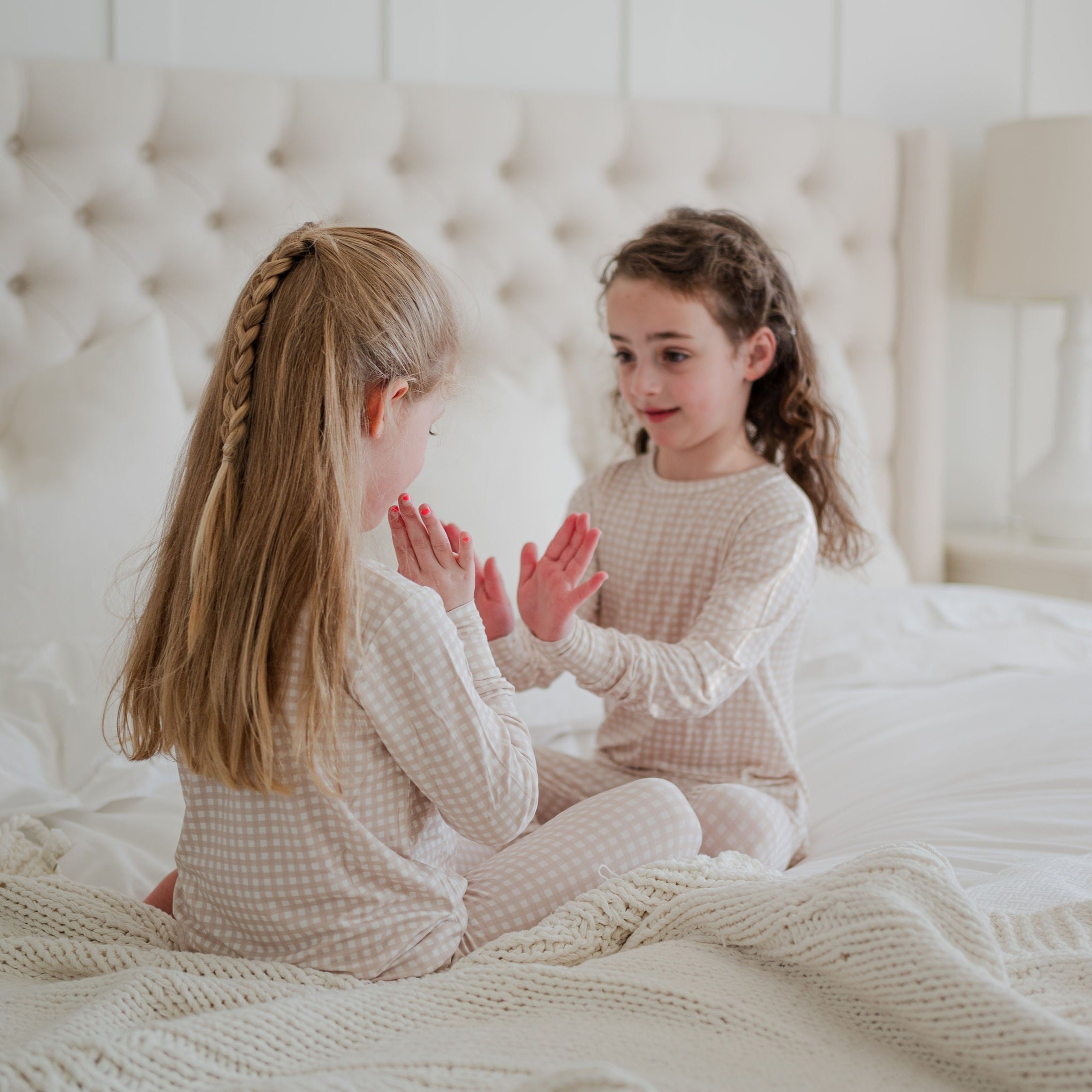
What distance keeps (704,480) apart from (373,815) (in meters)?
0.71

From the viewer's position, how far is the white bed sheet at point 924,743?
1.18 m

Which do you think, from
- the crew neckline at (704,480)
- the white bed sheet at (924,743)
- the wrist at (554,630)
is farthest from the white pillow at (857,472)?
the wrist at (554,630)

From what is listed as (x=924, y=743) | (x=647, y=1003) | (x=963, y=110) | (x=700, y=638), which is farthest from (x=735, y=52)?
(x=647, y=1003)

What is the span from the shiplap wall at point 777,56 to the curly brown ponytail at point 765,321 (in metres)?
1.07

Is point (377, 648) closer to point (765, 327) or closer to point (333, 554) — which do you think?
point (333, 554)

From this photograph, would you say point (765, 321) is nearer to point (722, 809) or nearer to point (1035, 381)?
point (722, 809)

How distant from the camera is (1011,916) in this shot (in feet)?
2.96

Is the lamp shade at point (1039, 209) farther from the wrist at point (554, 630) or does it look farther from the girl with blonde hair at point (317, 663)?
the girl with blonde hair at point (317, 663)

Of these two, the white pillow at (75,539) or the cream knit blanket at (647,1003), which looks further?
the white pillow at (75,539)

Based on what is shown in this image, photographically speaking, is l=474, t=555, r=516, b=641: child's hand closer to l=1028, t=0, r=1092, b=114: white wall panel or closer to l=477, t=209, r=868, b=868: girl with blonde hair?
l=477, t=209, r=868, b=868: girl with blonde hair

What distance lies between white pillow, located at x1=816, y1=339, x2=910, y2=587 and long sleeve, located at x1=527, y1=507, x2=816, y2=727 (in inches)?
32.9

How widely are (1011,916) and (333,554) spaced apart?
2.06ft

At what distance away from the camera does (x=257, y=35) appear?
2.12 meters

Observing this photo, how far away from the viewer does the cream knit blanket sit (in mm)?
686
